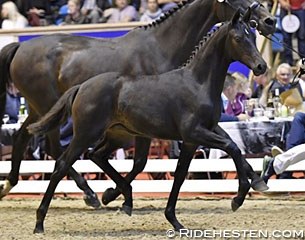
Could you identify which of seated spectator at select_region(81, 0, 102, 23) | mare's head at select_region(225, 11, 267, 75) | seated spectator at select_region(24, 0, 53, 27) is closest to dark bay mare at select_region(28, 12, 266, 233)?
mare's head at select_region(225, 11, 267, 75)

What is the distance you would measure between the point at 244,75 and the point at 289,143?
2.52 m

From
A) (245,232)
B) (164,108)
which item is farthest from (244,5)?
(245,232)

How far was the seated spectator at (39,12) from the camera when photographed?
1545cm

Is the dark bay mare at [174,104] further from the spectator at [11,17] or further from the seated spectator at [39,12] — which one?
the seated spectator at [39,12]

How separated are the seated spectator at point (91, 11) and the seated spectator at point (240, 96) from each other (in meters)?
3.51

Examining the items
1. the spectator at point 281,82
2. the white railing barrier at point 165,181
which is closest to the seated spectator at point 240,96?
the spectator at point 281,82

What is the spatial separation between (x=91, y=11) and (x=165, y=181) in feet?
16.1

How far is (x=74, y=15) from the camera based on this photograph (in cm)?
1473

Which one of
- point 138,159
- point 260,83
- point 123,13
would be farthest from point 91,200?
point 123,13

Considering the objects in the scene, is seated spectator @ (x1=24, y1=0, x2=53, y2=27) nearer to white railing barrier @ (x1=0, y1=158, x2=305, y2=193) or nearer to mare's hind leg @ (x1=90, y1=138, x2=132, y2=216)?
white railing barrier @ (x1=0, y1=158, x2=305, y2=193)

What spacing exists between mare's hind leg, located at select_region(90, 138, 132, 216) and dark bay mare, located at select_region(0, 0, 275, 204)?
108 mm

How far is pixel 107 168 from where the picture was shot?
28.5ft

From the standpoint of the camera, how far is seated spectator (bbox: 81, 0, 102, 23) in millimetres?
14594

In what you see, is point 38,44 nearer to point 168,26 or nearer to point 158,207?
point 168,26
